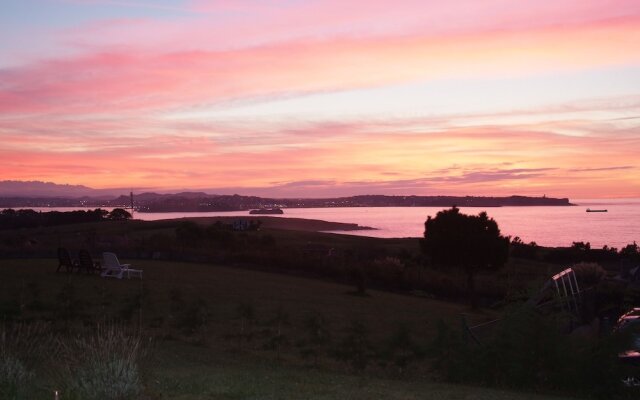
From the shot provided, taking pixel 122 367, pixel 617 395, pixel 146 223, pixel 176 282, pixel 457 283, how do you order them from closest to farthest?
pixel 122 367
pixel 617 395
pixel 176 282
pixel 457 283
pixel 146 223

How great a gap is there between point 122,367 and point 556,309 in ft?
26.1

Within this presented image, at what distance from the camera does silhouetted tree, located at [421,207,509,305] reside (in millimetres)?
27938

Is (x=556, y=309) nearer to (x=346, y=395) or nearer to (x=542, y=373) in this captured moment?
(x=542, y=373)

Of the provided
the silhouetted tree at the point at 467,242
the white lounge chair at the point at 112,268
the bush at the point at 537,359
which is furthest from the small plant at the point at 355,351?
the silhouetted tree at the point at 467,242

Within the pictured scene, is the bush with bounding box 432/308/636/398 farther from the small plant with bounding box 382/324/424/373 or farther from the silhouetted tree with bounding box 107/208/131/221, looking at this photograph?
the silhouetted tree with bounding box 107/208/131/221

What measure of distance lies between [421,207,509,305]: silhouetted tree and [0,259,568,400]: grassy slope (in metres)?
2.55

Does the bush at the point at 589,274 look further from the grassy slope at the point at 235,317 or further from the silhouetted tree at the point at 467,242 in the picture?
the grassy slope at the point at 235,317

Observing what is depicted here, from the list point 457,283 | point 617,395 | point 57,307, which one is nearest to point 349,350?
point 617,395

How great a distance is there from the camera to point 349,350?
491 inches

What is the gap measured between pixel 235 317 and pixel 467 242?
13.5 metres

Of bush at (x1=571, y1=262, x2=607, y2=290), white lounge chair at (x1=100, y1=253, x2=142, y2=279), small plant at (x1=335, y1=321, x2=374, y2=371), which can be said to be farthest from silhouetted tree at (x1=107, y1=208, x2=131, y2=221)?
small plant at (x1=335, y1=321, x2=374, y2=371)

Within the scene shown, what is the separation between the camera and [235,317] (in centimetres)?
1702

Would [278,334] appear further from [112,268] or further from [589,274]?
[589,274]

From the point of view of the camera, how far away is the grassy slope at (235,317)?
870 cm
